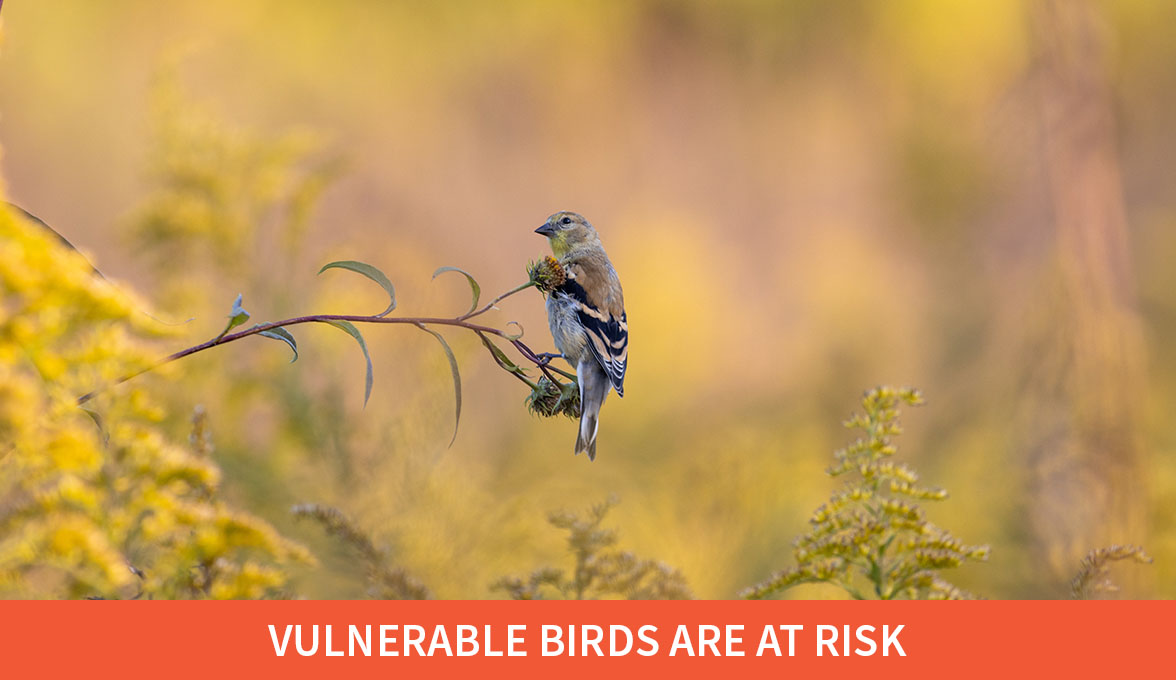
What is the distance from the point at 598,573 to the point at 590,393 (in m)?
0.21

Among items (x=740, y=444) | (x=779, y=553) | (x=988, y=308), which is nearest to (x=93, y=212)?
(x=740, y=444)

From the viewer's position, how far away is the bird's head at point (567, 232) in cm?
108

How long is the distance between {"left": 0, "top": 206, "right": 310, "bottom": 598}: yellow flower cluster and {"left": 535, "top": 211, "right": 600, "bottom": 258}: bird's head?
691 mm

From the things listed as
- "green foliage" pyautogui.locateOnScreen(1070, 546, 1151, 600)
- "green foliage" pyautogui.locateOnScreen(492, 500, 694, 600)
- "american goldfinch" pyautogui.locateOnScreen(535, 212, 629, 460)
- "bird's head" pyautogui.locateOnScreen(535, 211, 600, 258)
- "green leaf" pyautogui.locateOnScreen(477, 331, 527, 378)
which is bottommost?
"green foliage" pyautogui.locateOnScreen(1070, 546, 1151, 600)

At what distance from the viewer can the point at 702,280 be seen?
9.02ft

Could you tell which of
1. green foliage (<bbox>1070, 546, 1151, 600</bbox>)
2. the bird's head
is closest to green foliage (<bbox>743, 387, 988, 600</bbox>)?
green foliage (<bbox>1070, 546, 1151, 600</bbox>)

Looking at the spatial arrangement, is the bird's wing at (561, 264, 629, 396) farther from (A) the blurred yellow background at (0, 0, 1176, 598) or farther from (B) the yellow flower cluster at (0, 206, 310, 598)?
(B) the yellow flower cluster at (0, 206, 310, 598)

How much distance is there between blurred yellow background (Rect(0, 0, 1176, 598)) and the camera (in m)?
1.44

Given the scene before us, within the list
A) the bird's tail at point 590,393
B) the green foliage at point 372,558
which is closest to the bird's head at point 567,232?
the bird's tail at point 590,393

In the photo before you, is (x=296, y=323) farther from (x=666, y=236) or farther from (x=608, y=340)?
(x=666, y=236)

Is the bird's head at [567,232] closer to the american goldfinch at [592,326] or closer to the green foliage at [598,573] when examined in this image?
the american goldfinch at [592,326]

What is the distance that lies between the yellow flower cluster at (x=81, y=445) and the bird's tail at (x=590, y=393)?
39 cm

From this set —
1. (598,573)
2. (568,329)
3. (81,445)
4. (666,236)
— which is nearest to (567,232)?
(568,329)

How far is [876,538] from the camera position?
59 centimetres
